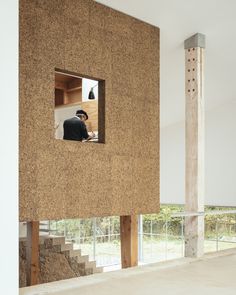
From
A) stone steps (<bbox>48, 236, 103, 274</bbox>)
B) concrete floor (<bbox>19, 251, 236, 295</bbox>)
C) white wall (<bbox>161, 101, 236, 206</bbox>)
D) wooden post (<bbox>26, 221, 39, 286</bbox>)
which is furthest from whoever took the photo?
white wall (<bbox>161, 101, 236, 206</bbox>)

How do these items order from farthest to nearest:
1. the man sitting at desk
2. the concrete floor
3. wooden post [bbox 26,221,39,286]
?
wooden post [bbox 26,221,39,286], the man sitting at desk, the concrete floor

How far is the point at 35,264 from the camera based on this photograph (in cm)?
777

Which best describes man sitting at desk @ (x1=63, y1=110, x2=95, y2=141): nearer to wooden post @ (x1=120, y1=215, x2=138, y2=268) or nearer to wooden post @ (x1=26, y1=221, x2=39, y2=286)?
wooden post @ (x1=26, y1=221, x2=39, y2=286)

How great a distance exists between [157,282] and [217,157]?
25.0 feet

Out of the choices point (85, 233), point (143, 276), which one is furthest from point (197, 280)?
point (85, 233)

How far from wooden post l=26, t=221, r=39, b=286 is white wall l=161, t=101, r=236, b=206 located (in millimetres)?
5449

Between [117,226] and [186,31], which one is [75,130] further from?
[117,226]

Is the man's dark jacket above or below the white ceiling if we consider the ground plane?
below

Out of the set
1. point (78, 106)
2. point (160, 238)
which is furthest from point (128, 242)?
point (160, 238)

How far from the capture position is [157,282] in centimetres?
462

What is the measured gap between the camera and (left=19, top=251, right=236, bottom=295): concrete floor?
415 cm

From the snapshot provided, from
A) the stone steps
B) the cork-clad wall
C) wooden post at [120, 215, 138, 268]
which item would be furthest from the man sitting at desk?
the stone steps

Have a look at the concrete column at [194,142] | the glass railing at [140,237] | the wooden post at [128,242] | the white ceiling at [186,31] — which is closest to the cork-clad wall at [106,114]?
the white ceiling at [186,31]
